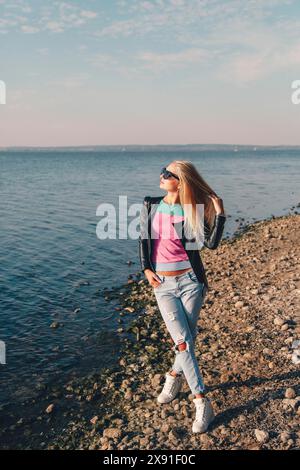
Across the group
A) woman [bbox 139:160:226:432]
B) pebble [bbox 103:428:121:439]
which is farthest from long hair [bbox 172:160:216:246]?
pebble [bbox 103:428:121:439]

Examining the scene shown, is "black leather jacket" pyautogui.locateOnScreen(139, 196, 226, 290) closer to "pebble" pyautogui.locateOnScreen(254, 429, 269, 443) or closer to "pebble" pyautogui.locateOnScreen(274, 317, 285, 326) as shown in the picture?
"pebble" pyautogui.locateOnScreen(254, 429, 269, 443)

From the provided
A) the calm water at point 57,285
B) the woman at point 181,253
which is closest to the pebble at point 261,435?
the woman at point 181,253

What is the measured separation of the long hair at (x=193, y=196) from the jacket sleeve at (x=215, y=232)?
3.4 inches

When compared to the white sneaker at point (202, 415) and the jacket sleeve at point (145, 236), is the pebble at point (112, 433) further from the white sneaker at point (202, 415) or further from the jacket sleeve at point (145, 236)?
the jacket sleeve at point (145, 236)

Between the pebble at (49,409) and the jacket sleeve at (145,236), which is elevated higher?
the jacket sleeve at (145,236)

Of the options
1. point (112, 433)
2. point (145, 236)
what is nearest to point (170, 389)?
point (112, 433)

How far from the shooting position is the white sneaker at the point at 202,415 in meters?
6.68

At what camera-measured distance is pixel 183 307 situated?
264 inches

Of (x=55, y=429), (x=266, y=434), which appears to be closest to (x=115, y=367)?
(x=55, y=429)

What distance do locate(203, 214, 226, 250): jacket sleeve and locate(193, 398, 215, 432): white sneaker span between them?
2.73 m

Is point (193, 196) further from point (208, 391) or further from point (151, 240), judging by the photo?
point (208, 391)

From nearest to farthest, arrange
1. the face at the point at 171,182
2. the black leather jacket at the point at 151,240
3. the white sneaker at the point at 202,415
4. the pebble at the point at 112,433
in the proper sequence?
the face at the point at 171,182 → the black leather jacket at the point at 151,240 → the white sneaker at the point at 202,415 → the pebble at the point at 112,433

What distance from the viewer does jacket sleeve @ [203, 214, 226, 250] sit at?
612 centimetres
